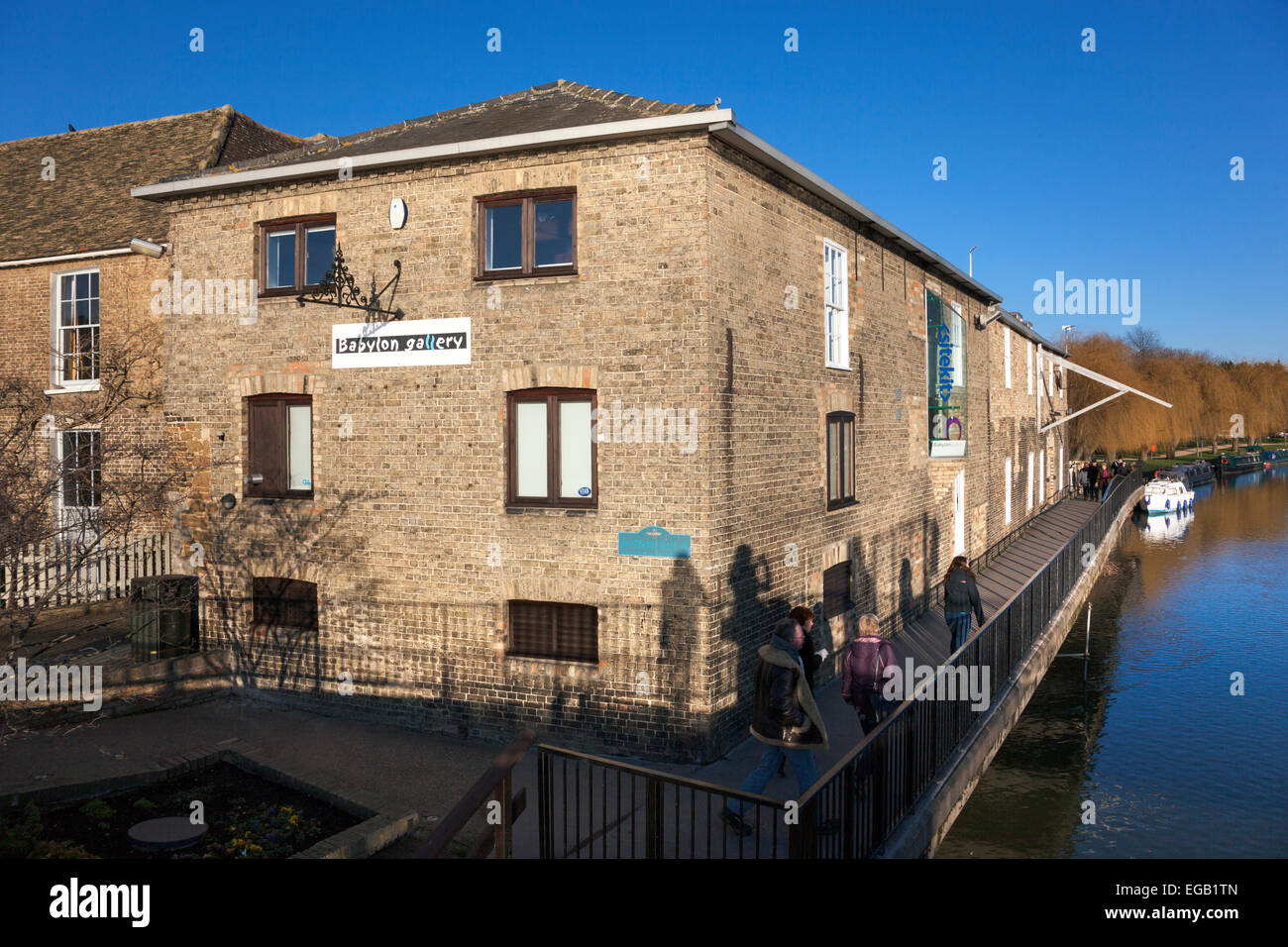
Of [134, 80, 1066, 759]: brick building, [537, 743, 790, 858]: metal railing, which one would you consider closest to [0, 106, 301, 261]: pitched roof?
[134, 80, 1066, 759]: brick building

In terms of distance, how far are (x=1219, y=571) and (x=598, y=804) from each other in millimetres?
28187

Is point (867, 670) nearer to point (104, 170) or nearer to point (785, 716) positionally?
point (785, 716)

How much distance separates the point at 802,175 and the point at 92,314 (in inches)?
478

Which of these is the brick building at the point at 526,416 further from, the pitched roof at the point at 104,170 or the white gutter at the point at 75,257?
the pitched roof at the point at 104,170

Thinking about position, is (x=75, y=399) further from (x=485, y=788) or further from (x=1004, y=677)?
(x=1004, y=677)

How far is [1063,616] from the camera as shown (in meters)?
18.8

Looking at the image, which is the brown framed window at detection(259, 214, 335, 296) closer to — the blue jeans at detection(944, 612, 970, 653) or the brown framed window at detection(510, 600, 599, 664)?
the brown framed window at detection(510, 600, 599, 664)

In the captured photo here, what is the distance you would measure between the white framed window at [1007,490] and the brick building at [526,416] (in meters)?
17.3

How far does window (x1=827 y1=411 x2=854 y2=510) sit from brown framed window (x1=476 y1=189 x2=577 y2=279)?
496 centimetres

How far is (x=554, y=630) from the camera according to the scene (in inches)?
426

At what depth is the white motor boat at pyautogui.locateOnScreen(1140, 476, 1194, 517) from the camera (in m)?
48.6

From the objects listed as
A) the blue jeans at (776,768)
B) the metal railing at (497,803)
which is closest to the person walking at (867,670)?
the blue jeans at (776,768)

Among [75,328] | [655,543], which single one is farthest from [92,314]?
[655,543]
